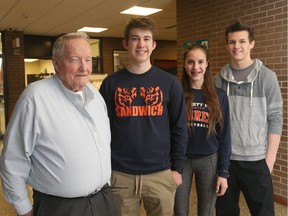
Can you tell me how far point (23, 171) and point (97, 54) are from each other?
867cm

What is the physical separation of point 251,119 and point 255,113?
1.9 inches

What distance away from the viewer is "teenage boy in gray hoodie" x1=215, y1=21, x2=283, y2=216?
211 cm

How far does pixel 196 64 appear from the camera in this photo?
2.05 meters

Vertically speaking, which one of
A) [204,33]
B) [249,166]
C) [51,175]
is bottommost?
[249,166]

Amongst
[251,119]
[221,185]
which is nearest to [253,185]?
[221,185]

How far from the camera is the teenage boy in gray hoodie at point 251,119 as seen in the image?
211cm

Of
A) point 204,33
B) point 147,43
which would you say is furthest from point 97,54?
point 147,43

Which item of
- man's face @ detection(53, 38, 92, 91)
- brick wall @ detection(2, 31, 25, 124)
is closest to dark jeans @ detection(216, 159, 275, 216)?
man's face @ detection(53, 38, 92, 91)

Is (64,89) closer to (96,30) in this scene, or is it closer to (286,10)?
(286,10)

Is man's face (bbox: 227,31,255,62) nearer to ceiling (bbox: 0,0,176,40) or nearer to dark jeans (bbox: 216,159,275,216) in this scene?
dark jeans (bbox: 216,159,275,216)

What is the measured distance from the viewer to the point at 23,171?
58.8 inches

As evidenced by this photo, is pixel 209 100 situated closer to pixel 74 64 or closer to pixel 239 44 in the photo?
pixel 239 44

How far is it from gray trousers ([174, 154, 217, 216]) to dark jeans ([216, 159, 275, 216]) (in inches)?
8.8

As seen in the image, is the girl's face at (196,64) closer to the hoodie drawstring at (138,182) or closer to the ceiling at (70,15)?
the hoodie drawstring at (138,182)
